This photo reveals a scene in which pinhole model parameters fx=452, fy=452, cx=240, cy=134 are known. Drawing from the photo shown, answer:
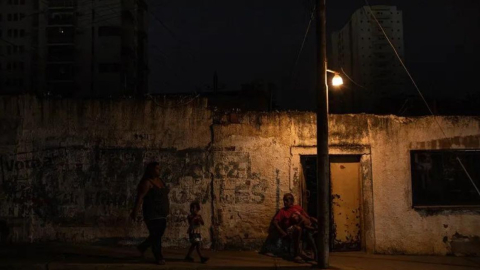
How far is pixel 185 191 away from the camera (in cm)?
916

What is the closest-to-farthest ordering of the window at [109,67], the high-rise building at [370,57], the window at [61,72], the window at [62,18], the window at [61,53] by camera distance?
the high-rise building at [370,57]
the window at [109,67]
the window at [62,18]
the window at [61,72]
the window at [61,53]

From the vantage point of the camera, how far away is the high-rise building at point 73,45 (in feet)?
217

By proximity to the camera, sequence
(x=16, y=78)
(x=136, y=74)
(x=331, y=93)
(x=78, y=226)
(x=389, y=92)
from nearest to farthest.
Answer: (x=78, y=226), (x=331, y=93), (x=389, y=92), (x=136, y=74), (x=16, y=78)

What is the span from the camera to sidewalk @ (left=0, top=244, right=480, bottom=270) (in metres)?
7.40

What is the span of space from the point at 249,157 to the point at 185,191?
147cm

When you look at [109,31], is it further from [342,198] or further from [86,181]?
[342,198]

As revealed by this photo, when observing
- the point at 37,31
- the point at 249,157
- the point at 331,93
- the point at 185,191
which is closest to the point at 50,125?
the point at 185,191

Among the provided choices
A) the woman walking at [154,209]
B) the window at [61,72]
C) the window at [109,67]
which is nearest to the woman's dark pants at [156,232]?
the woman walking at [154,209]

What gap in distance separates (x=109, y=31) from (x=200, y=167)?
62.2 metres

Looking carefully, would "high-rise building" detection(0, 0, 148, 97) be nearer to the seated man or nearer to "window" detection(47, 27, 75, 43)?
"window" detection(47, 27, 75, 43)

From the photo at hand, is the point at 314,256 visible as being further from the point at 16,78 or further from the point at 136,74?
the point at 16,78

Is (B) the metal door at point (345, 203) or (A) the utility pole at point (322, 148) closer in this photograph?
Answer: (A) the utility pole at point (322, 148)

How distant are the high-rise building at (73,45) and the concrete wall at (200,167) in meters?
55.0

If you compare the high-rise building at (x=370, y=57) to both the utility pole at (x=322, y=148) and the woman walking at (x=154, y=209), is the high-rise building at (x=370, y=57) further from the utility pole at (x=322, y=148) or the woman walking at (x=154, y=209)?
the woman walking at (x=154, y=209)
